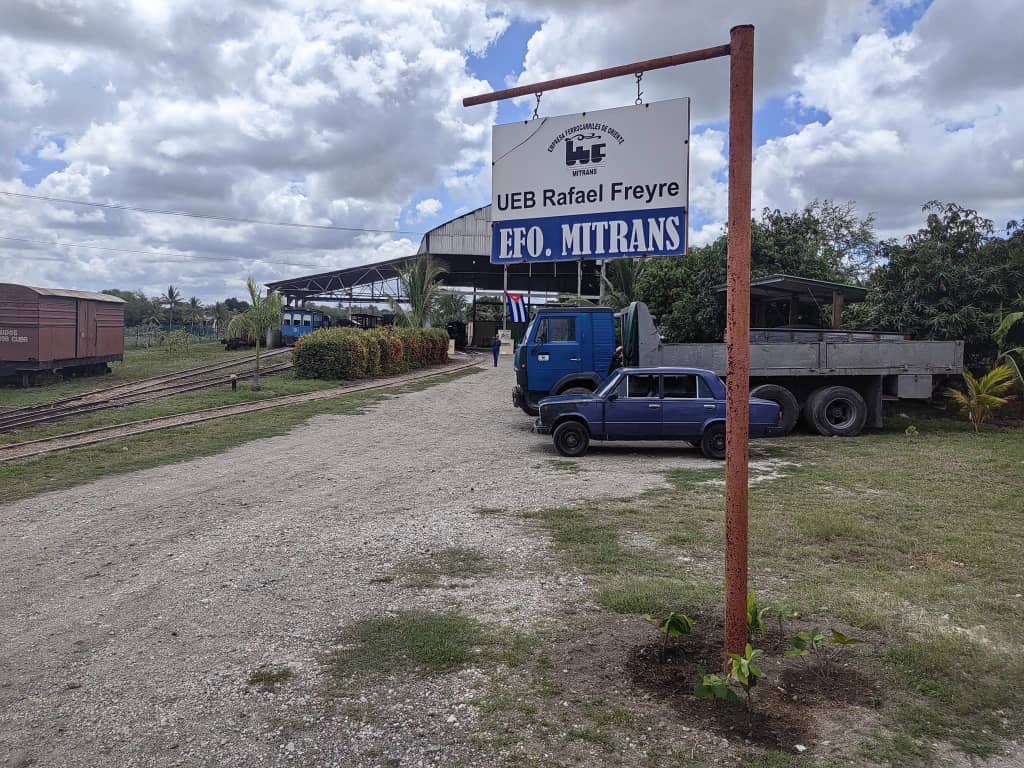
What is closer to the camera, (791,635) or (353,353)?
(791,635)

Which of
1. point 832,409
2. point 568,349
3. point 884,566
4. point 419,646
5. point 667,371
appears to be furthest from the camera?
point 568,349

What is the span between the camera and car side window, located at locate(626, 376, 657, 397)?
1174cm

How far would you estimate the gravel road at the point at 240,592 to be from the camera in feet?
11.3

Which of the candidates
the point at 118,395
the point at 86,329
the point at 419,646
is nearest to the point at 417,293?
the point at 86,329

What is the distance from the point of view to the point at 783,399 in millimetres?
13688

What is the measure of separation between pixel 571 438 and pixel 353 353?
16.5 meters

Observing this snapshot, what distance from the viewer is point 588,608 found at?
4949 millimetres

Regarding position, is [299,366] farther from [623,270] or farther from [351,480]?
[351,480]

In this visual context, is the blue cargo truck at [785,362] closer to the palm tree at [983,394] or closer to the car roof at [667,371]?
the palm tree at [983,394]

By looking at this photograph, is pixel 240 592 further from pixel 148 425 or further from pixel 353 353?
pixel 353 353

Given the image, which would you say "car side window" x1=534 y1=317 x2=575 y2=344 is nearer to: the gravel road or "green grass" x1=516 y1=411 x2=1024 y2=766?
the gravel road

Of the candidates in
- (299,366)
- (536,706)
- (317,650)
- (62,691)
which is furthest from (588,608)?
(299,366)

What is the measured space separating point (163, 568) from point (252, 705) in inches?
107

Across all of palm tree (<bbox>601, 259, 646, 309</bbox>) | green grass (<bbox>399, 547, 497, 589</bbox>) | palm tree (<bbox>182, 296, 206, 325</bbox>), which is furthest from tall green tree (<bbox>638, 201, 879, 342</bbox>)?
palm tree (<bbox>182, 296, 206, 325</bbox>)
